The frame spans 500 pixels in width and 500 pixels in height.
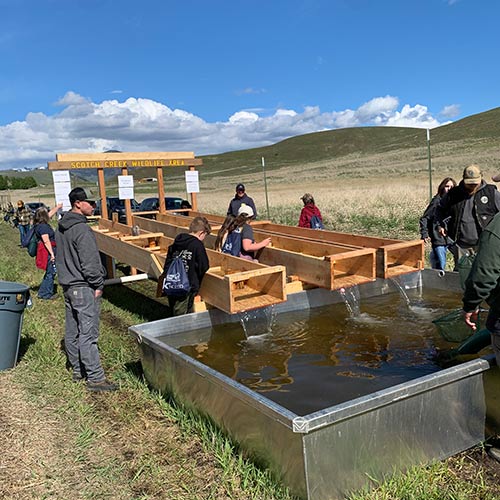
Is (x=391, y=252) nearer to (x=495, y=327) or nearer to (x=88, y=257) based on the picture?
(x=495, y=327)

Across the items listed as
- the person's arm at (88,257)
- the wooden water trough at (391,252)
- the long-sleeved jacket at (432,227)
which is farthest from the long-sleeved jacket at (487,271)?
the long-sleeved jacket at (432,227)

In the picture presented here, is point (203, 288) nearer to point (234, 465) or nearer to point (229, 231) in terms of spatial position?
point (229, 231)

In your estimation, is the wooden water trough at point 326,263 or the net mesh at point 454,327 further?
the wooden water trough at point 326,263

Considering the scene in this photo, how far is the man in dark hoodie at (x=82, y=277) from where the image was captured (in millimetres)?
5039

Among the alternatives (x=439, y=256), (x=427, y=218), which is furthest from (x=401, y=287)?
(x=427, y=218)

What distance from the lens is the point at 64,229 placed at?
508 centimetres

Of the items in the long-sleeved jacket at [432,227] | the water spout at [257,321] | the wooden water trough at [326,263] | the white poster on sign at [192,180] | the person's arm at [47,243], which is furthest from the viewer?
the white poster on sign at [192,180]

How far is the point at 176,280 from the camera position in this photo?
541 cm

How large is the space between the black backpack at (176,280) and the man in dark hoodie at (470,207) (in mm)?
3224

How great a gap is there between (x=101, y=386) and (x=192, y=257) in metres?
1.59

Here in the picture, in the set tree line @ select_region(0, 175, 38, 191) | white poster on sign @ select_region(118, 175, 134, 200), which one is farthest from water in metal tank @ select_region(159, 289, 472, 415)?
tree line @ select_region(0, 175, 38, 191)

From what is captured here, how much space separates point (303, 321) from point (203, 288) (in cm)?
129

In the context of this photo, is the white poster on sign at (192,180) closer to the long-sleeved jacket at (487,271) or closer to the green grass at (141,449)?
the green grass at (141,449)

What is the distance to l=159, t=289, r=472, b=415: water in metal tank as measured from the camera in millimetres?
4461
